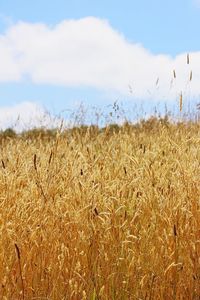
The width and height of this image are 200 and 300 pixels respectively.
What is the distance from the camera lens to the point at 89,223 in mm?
3721

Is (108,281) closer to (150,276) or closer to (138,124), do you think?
(150,276)

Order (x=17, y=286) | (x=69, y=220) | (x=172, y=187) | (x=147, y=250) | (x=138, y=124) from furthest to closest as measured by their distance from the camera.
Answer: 1. (x=138, y=124)
2. (x=172, y=187)
3. (x=69, y=220)
4. (x=147, y=250)
5. (x=17, y=286)

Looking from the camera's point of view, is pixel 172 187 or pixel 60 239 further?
pixel 172 187

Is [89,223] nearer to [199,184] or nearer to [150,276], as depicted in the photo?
[150,276]

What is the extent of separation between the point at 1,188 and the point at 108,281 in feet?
4.45

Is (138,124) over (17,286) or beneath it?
over

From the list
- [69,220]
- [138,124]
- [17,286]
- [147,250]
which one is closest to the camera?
[17,286]

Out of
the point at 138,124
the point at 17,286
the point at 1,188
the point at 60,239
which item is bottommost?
the point at 17,286

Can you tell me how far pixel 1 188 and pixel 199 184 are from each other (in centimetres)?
131

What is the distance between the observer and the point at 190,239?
3779 mm

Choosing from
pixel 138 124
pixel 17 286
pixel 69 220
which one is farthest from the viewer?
pixel 138 124

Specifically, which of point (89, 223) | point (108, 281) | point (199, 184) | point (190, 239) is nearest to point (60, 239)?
point (89, 223)

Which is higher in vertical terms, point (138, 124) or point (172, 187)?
point (138, 124)

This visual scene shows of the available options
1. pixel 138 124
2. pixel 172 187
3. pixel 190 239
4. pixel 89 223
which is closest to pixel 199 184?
pixel 172 187
